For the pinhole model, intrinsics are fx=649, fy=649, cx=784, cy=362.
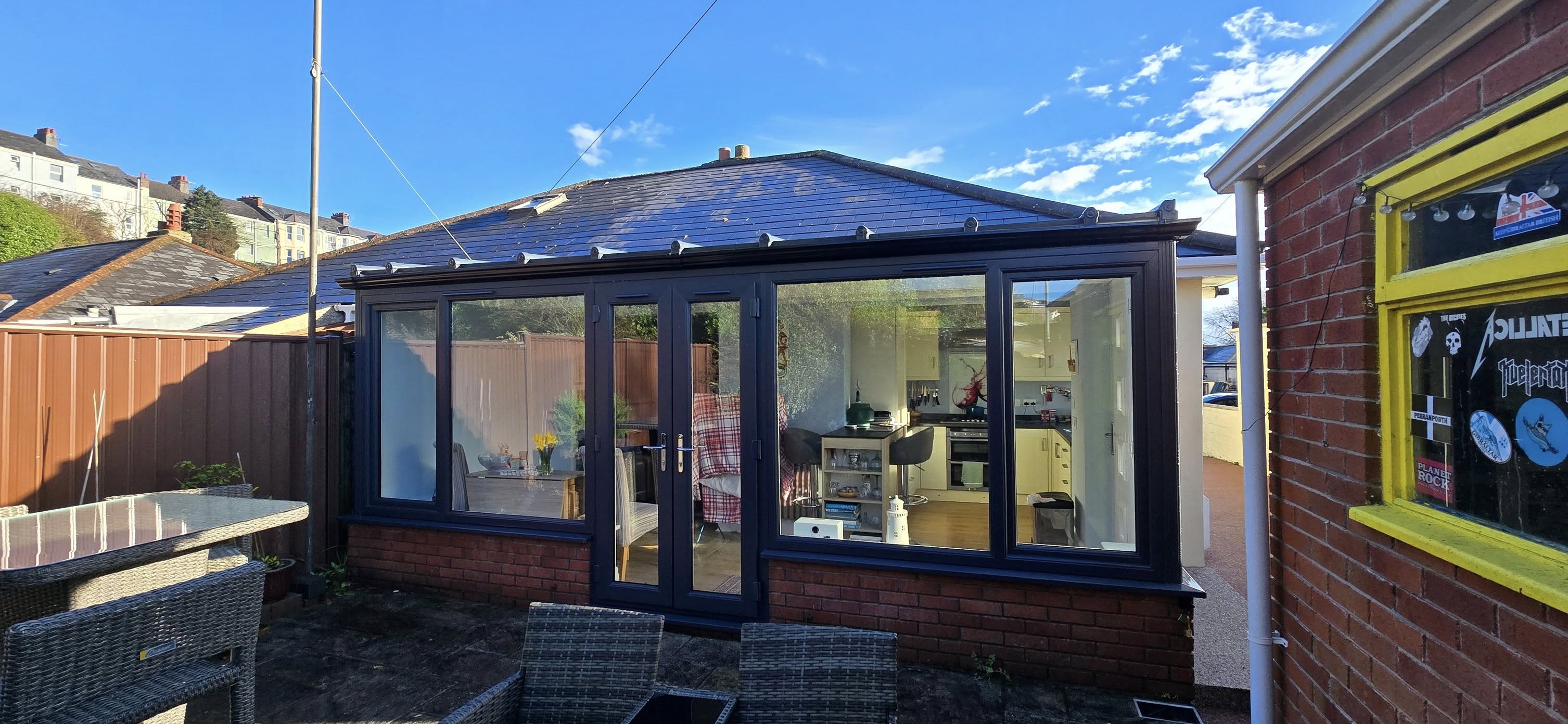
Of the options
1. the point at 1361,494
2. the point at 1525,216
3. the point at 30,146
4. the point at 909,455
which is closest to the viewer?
the point at 1525,216

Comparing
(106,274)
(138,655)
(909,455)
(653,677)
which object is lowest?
(653,677)

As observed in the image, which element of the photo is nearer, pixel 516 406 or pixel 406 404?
pixel 516 406

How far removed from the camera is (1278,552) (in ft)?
7.82

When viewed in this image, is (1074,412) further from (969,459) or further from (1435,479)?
(1435,479)

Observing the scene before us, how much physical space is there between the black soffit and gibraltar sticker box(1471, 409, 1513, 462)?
1915 mm

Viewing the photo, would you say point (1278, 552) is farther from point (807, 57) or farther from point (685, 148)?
point (685, 148)

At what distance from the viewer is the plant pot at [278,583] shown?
4.30 meters

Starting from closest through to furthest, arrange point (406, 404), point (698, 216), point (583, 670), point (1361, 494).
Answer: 1. point (1361, 494)
2. point (583, 670)
3. point (406, 404)
4. point (698, 216)

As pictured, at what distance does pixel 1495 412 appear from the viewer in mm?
1398

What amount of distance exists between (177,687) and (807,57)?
6.79 meters

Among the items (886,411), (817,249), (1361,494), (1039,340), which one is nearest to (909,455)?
(886,411)

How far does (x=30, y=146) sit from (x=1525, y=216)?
214ft

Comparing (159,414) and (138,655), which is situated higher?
(159,414)

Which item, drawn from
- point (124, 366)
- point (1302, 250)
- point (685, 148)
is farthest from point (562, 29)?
point (1302, 250)
